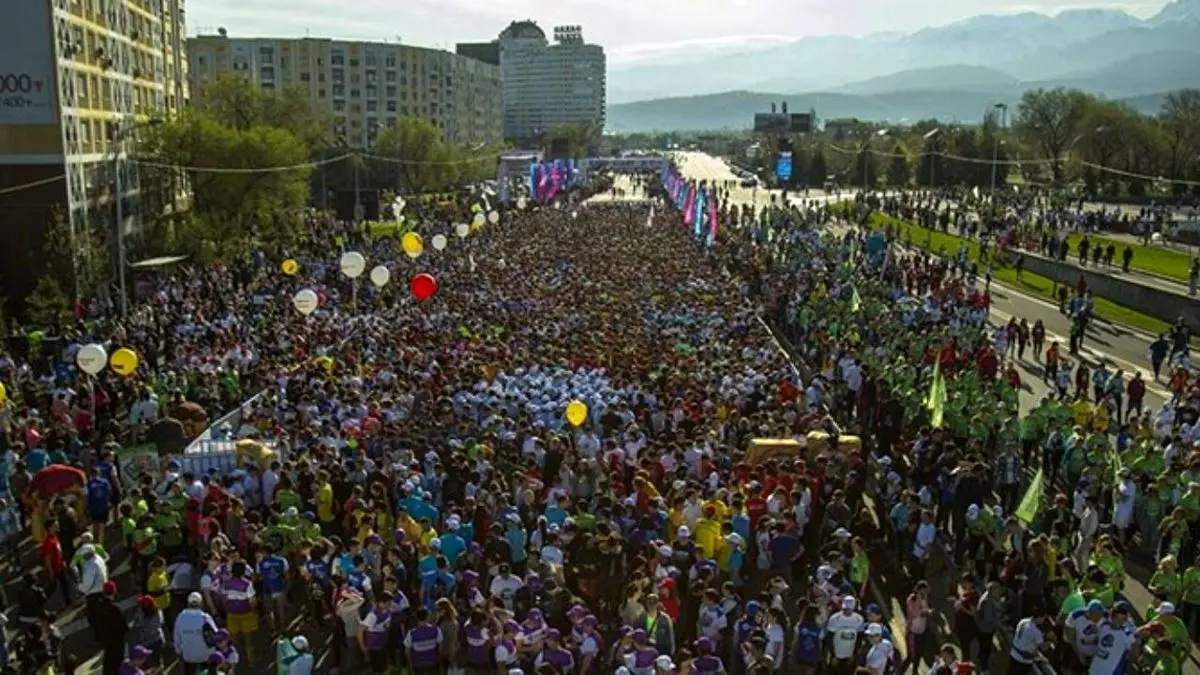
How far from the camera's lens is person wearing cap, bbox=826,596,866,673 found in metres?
9.94

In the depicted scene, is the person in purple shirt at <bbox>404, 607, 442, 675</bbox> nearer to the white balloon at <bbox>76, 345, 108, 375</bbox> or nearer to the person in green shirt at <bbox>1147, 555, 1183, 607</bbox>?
the person in green shirt at <bbox>1147, 555, 1183, 607</bbox>

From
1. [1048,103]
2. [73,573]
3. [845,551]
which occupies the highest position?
[1048,103]

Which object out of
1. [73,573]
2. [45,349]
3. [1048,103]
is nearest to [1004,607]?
[73,573]

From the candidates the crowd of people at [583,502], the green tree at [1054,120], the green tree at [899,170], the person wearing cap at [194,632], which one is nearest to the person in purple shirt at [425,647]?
the crowd of people at [583,502]

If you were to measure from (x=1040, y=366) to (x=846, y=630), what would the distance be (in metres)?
18.1

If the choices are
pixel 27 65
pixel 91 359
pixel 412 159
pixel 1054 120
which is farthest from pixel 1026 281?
pixel 1054 120

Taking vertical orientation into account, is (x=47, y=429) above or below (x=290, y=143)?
below

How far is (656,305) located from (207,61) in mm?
111941

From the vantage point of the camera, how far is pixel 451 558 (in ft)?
37.8

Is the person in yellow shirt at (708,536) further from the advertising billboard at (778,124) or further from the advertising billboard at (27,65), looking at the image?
the advertising billboard at (778,124)

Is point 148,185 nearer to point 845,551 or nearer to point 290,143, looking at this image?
point 290,143

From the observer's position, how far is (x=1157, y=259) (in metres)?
46.1

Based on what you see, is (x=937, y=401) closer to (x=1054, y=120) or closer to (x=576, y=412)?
(x=576, y=412)


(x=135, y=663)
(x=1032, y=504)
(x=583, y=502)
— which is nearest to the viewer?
(x=135, y=663)
